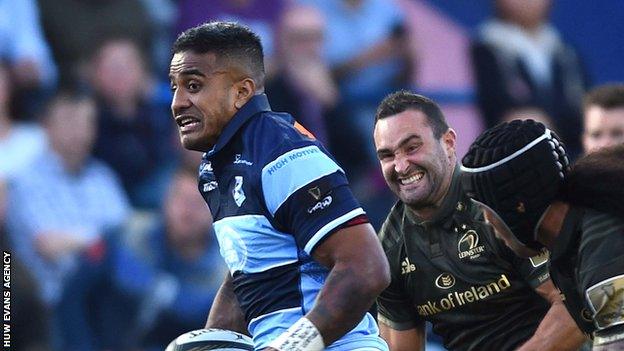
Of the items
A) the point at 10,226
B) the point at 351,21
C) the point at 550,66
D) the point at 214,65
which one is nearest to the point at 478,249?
the point at 214,65

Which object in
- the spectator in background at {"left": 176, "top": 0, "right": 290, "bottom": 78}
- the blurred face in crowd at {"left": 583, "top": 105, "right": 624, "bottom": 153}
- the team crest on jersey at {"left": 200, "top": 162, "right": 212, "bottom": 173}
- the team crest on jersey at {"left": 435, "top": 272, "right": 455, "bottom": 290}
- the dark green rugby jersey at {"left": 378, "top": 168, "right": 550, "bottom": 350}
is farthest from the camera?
the spectator in background at {"left": 176, "top": 0, "right": 290, "bottom": 78}

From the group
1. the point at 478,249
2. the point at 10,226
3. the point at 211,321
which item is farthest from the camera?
the point at 10,226

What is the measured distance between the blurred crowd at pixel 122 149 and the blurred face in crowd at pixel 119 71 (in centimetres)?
1

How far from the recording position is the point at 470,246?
623 cm

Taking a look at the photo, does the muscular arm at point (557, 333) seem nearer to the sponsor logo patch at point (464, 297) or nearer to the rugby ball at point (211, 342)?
the sponsor logo patch at point (464, 297)

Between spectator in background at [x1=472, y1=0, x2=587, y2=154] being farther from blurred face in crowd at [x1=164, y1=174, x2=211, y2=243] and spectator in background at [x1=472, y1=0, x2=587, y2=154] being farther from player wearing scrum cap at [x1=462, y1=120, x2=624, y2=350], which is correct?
player wearing scrum cap at [x1=462, y1=120, x2=624, y2=350]

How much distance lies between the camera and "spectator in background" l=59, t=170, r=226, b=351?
35.2ft

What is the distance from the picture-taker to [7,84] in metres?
10.3

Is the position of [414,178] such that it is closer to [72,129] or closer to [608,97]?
[608,97]

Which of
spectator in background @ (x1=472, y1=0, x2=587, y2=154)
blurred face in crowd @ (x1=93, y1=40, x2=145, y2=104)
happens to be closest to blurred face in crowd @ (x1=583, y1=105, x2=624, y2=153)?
blurred face in crowd @ (x1=93, y1=40, x2=145, y2=104)

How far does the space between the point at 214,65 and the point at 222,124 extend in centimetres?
23

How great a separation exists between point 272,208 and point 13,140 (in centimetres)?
608

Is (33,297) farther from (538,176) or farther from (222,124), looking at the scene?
(538,176)

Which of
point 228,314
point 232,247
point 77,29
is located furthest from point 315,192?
point 77,29
